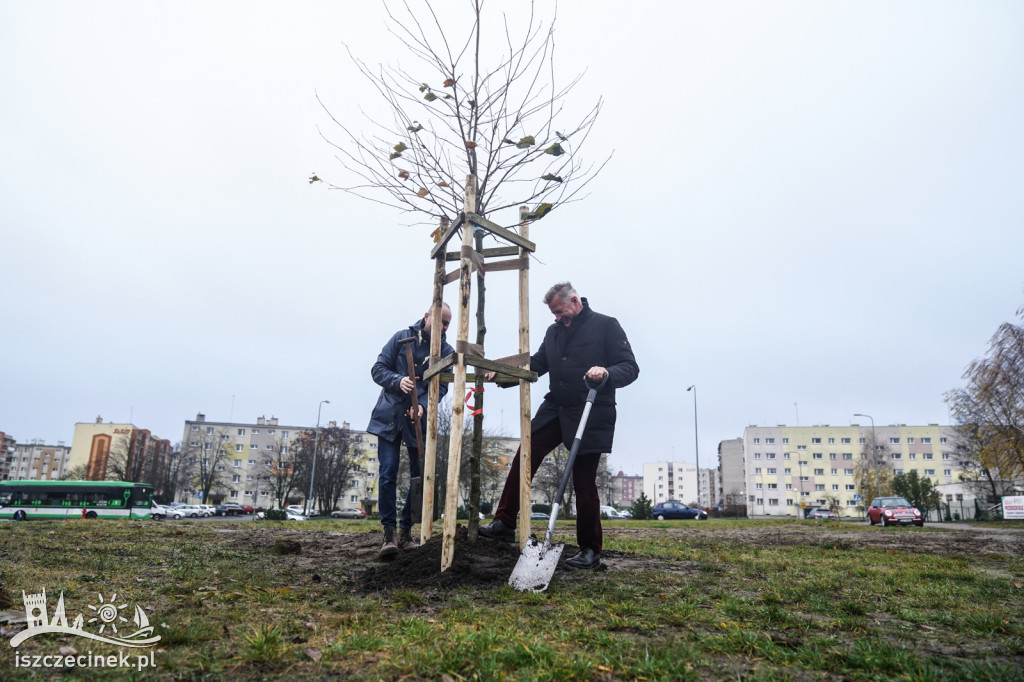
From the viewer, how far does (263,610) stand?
115 inches

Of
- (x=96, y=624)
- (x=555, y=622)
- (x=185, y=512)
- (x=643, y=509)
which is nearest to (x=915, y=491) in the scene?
(x=643, y=509)

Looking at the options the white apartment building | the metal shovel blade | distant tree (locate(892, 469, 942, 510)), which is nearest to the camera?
the metal shovel blade

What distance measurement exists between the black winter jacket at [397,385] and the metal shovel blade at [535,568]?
1770 mm

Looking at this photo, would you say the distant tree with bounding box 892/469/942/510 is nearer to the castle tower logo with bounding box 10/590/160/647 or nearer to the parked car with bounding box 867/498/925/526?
the parked car with bounding box 867/498/925/526

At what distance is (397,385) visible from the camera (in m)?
5.26

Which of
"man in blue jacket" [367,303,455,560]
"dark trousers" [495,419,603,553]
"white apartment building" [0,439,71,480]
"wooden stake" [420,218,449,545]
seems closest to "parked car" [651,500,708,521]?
"man in blue jacket" [367,303,455,560]

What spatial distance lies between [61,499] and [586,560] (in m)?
41.6

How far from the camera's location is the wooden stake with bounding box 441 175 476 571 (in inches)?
149

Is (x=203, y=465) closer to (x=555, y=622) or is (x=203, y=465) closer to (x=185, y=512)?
(x=185, y=512)

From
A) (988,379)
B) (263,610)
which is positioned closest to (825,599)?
(263,610)

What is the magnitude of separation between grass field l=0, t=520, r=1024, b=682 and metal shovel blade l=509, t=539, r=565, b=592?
0.09 metres

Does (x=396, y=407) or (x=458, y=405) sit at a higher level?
(x=396, y=407)

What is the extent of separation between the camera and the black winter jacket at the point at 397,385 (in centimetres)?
533

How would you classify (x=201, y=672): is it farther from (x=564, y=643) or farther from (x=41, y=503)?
(x=41, y=503)
